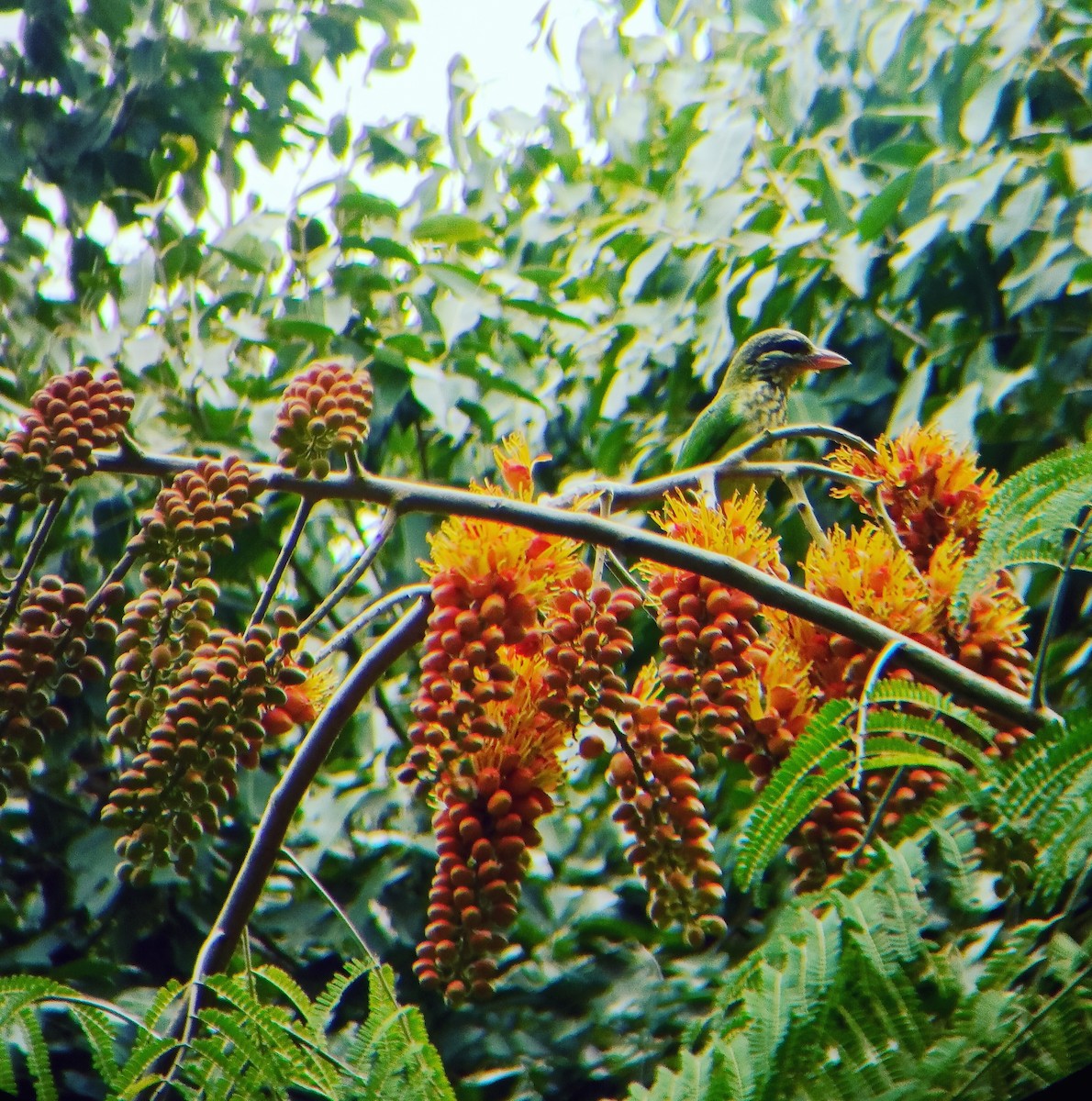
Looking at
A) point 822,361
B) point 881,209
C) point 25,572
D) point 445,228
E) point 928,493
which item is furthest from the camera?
point 445,228

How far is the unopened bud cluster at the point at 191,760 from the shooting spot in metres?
0.78

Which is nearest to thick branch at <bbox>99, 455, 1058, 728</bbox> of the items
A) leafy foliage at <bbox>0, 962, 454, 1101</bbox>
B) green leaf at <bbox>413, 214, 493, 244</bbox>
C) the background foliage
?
leafy foliage at <bbox>0, 962, 454, 1101</bbox>

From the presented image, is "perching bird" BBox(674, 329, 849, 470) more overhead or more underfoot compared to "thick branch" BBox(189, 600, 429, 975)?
more overhead

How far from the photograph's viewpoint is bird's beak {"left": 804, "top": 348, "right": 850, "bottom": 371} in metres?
1.81

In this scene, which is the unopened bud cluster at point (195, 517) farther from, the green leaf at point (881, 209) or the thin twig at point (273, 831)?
the green leaf at point (881, 209)

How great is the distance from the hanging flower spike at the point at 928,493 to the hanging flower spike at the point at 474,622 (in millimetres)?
321

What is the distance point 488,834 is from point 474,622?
0.52ft

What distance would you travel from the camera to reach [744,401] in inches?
82.2

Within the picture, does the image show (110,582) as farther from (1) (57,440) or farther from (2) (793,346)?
(2) (793,346)

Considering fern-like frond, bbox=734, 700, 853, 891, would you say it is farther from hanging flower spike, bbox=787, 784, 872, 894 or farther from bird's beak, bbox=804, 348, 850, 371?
bird's beak, bbox=804, 348, 850, 371

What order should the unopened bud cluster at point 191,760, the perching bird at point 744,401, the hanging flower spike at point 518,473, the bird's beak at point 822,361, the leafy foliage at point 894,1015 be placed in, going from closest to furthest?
the leafy foliage at point 894,1015 → the unopened bud cluster at point 191,760 → the hanging flower spike at point 518,473 → the bird's beak at point 822,361 → the perching bird at point 744,401

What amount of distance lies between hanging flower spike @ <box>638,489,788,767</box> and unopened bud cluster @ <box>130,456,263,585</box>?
32 cm

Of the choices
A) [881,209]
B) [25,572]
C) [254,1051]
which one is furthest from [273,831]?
[881,209]

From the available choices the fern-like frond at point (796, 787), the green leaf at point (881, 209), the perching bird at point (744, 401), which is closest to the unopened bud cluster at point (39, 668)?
the fern-like frond at point (796, 787)
